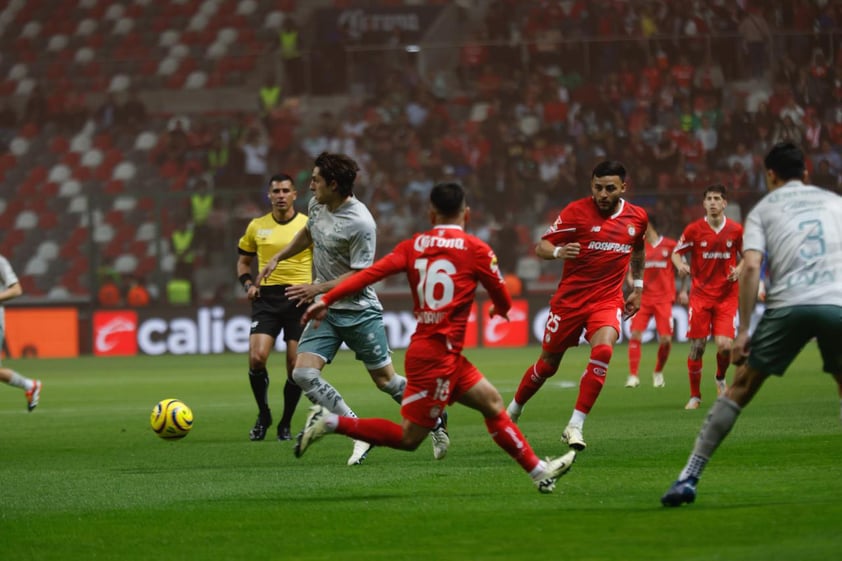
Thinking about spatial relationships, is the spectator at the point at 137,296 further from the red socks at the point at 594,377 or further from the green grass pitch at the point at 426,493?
the red socks at the point at 594,377

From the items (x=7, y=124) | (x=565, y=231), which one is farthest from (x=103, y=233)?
(x=565, y=231)

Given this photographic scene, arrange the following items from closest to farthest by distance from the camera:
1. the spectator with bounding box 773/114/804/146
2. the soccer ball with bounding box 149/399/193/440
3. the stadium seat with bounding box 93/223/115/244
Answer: the soccer ball with bounding box 149/399/193/440 → the stadium seat with bounding box 93/223/115/244 → the spectator with bounding box 773/114/804/146

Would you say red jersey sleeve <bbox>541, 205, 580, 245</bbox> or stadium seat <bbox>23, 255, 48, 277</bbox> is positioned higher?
red jersey sleeve <bbox>541, 205, 580, 245</bbox>

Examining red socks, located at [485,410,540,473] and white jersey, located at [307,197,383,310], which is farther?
white jersey, located at [307,197,383,310]

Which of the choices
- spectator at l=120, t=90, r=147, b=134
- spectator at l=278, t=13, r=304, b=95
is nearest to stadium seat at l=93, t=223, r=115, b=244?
spectator at l=120, t=90, r=147, b=134

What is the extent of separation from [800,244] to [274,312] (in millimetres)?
6600

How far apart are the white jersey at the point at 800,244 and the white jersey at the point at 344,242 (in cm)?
352

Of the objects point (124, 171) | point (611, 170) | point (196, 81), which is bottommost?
point (124, 171)

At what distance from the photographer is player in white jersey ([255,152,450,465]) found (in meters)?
10.3

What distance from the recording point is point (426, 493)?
28.7ft

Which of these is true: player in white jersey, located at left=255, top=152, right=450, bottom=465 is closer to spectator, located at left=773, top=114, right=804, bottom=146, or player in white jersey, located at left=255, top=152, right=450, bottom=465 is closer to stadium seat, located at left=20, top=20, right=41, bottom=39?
spectator, located at left=773, top=114, right=804, bottom=146

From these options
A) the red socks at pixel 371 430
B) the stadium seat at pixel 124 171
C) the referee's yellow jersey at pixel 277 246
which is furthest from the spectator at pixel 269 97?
the red socks at pixel 371 430

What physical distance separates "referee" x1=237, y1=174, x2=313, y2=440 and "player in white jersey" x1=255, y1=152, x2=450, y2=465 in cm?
239

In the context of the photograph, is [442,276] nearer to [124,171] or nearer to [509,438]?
[509,438]
